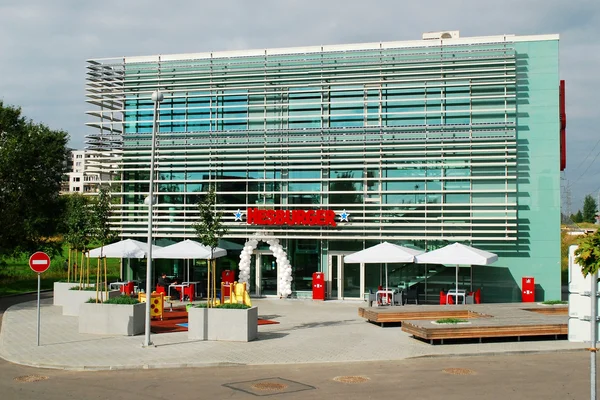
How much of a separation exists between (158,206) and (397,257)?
12.4 metres

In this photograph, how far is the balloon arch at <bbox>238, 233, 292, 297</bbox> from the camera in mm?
29438

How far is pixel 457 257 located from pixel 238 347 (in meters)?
10.5

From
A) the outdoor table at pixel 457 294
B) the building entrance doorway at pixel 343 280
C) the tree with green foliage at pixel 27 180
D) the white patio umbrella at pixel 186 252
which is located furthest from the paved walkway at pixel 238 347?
the tree with green foliage at pixel 27 180

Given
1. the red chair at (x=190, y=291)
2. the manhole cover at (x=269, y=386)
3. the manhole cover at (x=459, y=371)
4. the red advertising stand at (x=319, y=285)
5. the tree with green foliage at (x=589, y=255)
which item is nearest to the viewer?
the tree with green foliage at (x=589, y=255)

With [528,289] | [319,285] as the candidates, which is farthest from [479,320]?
[319,285]

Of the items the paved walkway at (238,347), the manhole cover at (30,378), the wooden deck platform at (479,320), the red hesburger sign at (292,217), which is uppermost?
the red hesburger sign at (292,217)

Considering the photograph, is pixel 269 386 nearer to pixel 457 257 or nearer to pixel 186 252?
pixel 457 257

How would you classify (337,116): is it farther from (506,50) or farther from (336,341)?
(336,341)

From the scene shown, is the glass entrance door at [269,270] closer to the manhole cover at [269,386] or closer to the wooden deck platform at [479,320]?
the wooden deck platform at [479,320]

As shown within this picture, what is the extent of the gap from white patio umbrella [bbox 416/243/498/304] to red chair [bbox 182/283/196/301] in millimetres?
9779

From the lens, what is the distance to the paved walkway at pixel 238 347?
15.6 metres

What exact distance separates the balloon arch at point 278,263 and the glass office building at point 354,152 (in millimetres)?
368

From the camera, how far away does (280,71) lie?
30344mm

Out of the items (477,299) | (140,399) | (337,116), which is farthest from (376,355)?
(337,116)
